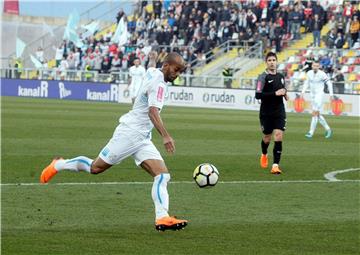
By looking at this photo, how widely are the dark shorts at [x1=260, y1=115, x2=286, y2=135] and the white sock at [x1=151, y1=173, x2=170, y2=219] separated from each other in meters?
6.81

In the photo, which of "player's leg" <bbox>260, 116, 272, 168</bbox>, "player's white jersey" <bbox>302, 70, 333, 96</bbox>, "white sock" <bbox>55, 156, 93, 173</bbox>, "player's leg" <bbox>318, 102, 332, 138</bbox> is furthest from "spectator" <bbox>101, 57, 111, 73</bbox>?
"white sock" <bbox>55, 156, 93, 173</bbox>

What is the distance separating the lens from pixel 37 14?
2719 inches

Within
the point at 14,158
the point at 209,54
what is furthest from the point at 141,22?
the point at 14,158

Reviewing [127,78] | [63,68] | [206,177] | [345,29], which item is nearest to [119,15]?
[63,68]

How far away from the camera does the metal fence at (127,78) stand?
40.4 meters

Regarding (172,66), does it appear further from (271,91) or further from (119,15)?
(119,15)

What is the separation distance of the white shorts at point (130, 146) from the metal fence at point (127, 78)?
2933 cm

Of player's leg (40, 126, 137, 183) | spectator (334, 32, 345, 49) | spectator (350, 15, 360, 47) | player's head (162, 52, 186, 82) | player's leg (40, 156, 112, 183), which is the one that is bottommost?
player's leg (40, 156, 112, 183)

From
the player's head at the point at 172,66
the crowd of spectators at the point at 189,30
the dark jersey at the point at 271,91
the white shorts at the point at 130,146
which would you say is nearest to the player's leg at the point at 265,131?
the dark jersey at the point at 271,91

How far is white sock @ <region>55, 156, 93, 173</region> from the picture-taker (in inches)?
431

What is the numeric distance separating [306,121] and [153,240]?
25122 millimetres

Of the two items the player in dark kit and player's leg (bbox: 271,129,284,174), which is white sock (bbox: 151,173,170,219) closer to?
player's leg (bbox: 271,129,284,174)

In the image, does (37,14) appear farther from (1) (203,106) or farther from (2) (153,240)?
(2) (153,240)

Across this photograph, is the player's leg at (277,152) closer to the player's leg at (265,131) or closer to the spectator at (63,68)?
the player's leg at (265,131)
